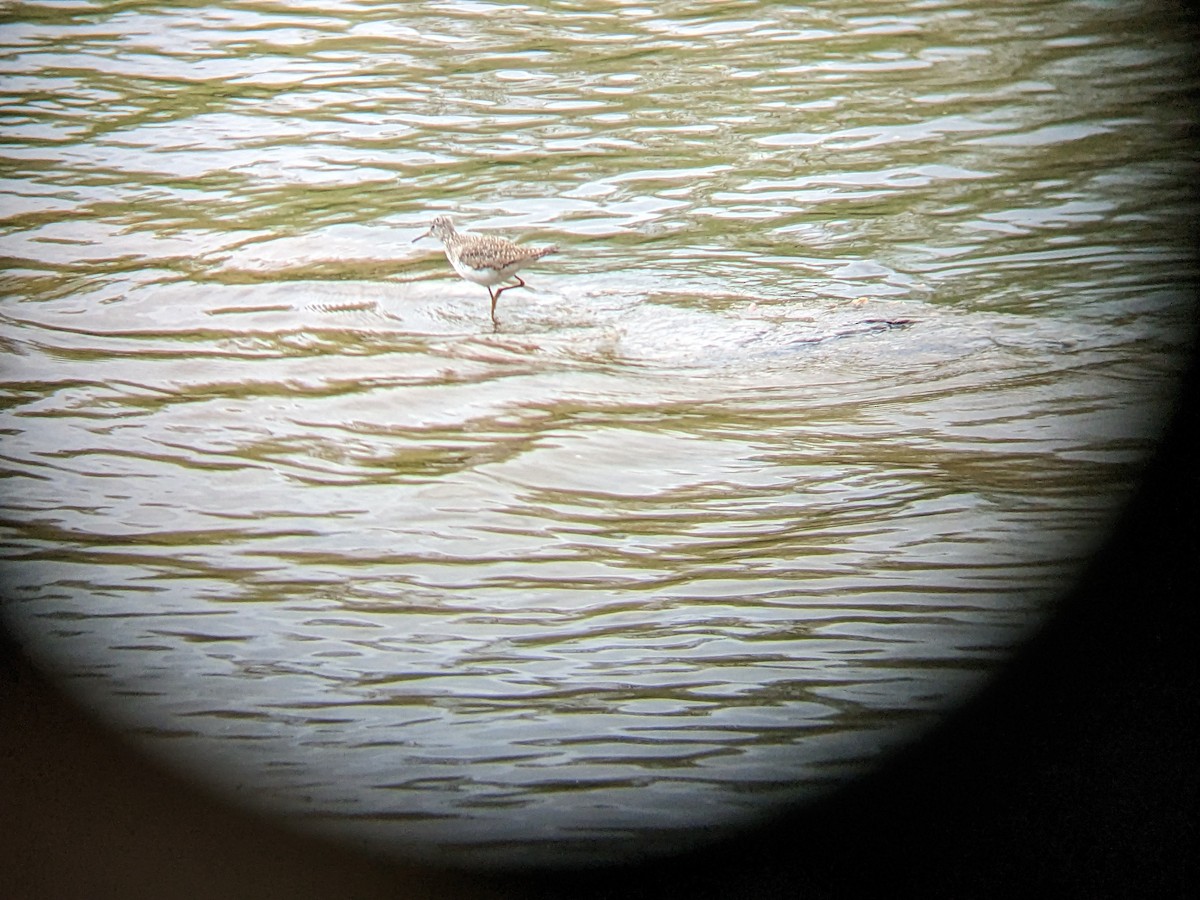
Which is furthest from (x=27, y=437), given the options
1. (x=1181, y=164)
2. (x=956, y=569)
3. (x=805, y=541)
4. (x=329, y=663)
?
(x=1181, y=164)

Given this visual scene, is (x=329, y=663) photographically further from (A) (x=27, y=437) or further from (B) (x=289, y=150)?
(B) (x=289, y=150)

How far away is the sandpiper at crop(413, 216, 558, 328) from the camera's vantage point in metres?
4.46

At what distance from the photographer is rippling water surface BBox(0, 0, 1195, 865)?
1.91 meters

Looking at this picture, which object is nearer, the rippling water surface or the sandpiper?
the rippling water surface

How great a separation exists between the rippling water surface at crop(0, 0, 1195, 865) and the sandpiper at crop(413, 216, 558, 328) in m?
0.19

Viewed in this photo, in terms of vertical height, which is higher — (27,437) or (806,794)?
(27,437)

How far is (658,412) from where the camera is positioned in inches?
148

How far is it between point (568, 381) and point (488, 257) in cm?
70

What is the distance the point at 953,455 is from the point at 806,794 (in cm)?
239

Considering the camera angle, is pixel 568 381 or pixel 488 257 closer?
pixel 568 381

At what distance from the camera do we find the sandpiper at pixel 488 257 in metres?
4.46

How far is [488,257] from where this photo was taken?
14.6 feet

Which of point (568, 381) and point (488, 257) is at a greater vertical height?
point (488, 257)

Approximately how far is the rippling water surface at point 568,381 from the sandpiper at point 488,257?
0.63 ft
